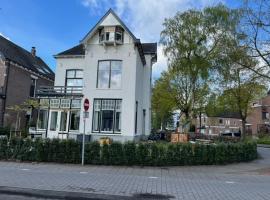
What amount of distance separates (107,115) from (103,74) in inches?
133

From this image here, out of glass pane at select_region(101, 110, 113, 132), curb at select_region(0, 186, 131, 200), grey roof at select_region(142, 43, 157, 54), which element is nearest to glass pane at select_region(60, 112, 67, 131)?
glass pane at select_region(101, 110, 113, 132)

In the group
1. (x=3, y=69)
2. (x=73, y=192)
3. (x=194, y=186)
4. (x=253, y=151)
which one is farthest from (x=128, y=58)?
(x=73, y=192)

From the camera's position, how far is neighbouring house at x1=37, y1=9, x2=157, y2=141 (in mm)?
25578

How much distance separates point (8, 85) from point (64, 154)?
Answer: 63.9ft

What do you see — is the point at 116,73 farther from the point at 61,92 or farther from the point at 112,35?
the point at 61,92

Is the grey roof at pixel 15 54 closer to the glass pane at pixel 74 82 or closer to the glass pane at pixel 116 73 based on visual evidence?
the glass pane at pixel 74 82

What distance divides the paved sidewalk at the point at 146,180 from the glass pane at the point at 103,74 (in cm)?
1168

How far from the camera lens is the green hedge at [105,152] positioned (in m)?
16.1

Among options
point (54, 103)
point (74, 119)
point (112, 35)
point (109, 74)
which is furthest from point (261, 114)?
point (54, 103)

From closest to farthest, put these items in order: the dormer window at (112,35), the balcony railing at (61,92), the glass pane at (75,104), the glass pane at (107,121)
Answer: the glass pane at (107,121) → the dormer window at (112,35) → the balcony railing at (61,92) → the glass pane at (75,104)

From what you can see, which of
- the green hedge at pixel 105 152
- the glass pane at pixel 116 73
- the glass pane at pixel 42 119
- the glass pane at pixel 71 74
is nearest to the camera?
the green hedge at pixel 105 152

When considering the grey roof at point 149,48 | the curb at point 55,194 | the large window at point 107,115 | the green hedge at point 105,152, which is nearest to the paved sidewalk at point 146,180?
the curb at point 55,194

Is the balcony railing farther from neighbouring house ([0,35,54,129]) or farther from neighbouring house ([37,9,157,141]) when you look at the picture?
neighbouring house ([0,35,54,129])

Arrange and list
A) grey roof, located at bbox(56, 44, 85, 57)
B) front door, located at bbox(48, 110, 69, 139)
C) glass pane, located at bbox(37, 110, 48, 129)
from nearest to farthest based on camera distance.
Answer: front door, located at bbox(48, 110, 69, 139) < glass pane, located at bbox(37, 110, 48, 129) < grey roof, located at bbox(56, 44, 85, 57)
